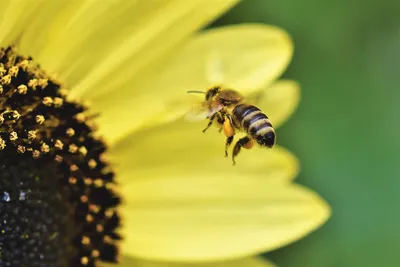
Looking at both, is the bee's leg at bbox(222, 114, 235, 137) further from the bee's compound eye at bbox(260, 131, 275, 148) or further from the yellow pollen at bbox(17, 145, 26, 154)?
the yellow pollen at bbox(17, 145, 26, 154)

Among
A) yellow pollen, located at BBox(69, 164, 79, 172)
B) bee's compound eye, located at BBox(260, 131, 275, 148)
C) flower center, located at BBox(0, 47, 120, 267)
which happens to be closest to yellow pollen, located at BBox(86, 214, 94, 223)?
flower center, located at BBox(0, 47, 120, 267)

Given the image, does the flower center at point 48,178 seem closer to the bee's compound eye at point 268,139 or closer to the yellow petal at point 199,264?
the yellow petal at point 199,264

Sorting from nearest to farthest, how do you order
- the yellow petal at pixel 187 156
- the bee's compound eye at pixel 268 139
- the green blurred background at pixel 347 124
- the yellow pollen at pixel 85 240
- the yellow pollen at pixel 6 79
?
the bee's compound eye at pixel 268 139, the yellow pollen at pixel 6 79, the yellow pollen at pixel 85 240, the yellow petal at pixel 187 156, the green blurred background at pixel 347 124

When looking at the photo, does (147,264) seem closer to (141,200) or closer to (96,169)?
(141,200)

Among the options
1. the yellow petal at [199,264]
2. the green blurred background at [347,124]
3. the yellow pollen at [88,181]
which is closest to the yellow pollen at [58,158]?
the yellow pollen at [88,181]

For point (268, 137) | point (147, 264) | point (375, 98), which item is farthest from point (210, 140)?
point (375, 98)

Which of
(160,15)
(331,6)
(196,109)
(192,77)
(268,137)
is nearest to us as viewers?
(268,137)
